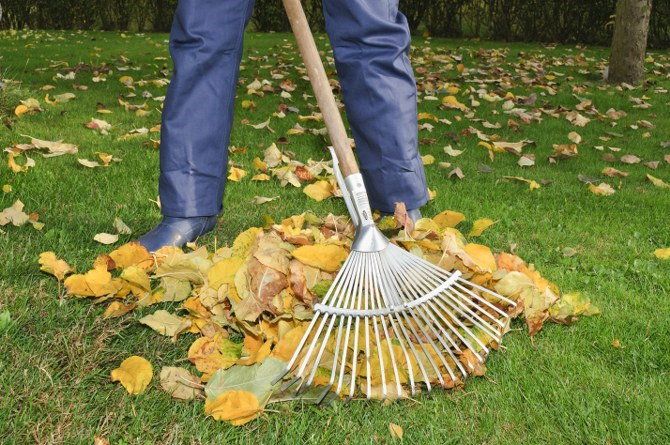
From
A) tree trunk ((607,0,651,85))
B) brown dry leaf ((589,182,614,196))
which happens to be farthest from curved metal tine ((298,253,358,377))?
tree trunk ((607,0,651,85))

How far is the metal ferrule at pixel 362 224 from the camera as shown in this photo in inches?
69.9

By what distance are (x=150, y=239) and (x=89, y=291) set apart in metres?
0.40

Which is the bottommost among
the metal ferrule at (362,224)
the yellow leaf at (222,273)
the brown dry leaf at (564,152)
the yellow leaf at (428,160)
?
the brown dry leaf at (564,152)

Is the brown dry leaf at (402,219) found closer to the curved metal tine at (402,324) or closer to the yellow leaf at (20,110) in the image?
the curved metal tine at (402,324)

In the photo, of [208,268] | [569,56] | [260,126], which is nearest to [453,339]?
[208,268]

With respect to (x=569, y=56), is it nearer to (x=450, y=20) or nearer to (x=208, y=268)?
(x=450, y=20)

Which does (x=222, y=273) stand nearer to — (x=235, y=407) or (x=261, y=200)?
(x=235, y=407)

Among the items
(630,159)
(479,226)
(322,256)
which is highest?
(322,256)

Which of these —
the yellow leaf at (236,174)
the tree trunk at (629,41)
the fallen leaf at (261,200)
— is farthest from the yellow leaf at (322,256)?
the tree trunk at (629,41)

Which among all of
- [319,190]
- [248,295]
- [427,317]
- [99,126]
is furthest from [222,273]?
[99,126]

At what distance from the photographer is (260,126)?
418cm

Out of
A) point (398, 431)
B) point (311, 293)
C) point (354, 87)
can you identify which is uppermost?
point (354, 87)

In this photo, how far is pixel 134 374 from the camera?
1.59 meters

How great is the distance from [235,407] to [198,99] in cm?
114
